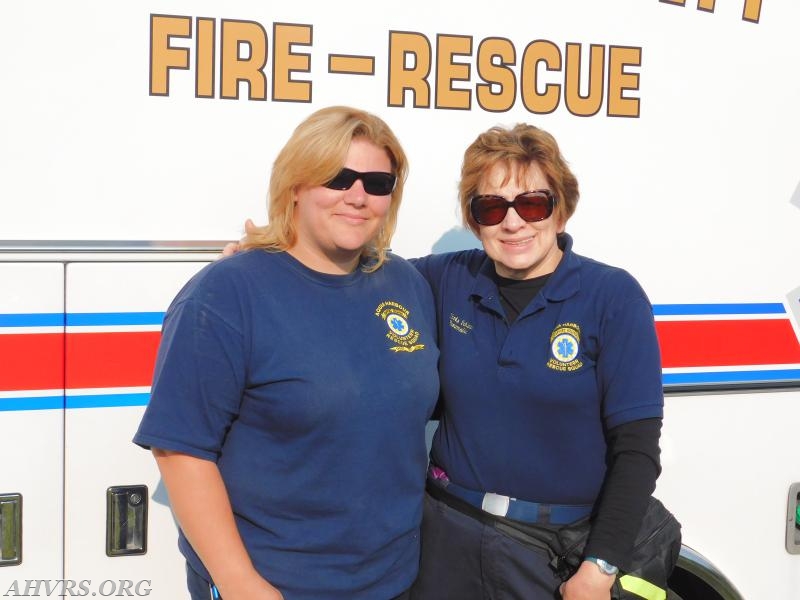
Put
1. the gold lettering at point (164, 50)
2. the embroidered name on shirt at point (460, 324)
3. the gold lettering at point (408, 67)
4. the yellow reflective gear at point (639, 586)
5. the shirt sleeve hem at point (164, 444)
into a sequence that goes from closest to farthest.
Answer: the shirt sleeve hem at point (164, 444), the yellow reflective gear at point (639, 586), the embroidered name on shirt at point (460, 324), the gold lettering at point (164, 50), the gold lettering at point (408, 67)

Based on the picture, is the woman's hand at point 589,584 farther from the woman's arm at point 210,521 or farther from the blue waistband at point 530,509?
the woman's arm at point 210,521

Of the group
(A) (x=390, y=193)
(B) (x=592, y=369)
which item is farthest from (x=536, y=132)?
(B) (x=592, y=369)

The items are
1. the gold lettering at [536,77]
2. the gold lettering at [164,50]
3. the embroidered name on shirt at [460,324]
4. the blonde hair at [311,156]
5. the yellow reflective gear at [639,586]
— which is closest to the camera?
the blonde hair at [311,156]

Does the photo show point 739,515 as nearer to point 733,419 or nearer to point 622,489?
point 733,419

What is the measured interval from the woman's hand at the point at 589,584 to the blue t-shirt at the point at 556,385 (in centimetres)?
16

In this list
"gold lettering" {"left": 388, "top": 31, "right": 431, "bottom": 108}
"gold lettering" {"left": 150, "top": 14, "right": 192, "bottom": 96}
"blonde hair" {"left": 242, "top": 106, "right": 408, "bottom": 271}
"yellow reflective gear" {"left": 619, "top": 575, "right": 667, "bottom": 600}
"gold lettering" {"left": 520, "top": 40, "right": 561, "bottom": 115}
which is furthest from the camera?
"gold lettering" {"left": 520, "top": 40, "right": 561, "bottom": 115}

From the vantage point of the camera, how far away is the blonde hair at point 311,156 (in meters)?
1.71

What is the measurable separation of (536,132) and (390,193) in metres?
0.39

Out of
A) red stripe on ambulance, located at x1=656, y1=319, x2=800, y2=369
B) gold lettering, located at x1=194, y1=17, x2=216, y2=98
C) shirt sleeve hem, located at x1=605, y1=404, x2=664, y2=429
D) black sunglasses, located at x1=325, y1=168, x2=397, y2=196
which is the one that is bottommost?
shirt sleeve hem, located at x1=605, y1=404, x2=664, y2=429

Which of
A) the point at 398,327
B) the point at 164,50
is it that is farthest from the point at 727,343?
the point at 164,50

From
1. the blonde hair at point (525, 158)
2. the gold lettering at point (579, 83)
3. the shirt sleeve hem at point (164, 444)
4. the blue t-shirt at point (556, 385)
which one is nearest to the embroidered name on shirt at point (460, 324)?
the blue t-shirt at point (556, 385)

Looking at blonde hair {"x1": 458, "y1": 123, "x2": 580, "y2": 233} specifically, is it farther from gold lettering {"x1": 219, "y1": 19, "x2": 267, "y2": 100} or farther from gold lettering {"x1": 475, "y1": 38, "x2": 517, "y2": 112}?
gold lettering {"x1": 219, "y1": 19, "x2": 267, "y2": 100}

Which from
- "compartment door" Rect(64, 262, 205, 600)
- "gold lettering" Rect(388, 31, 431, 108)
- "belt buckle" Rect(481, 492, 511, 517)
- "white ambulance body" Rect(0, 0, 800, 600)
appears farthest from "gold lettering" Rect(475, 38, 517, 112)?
"belt buckle" Rect(481, 492, 511, 517)

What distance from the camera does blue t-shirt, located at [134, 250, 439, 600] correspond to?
5.19 feet
